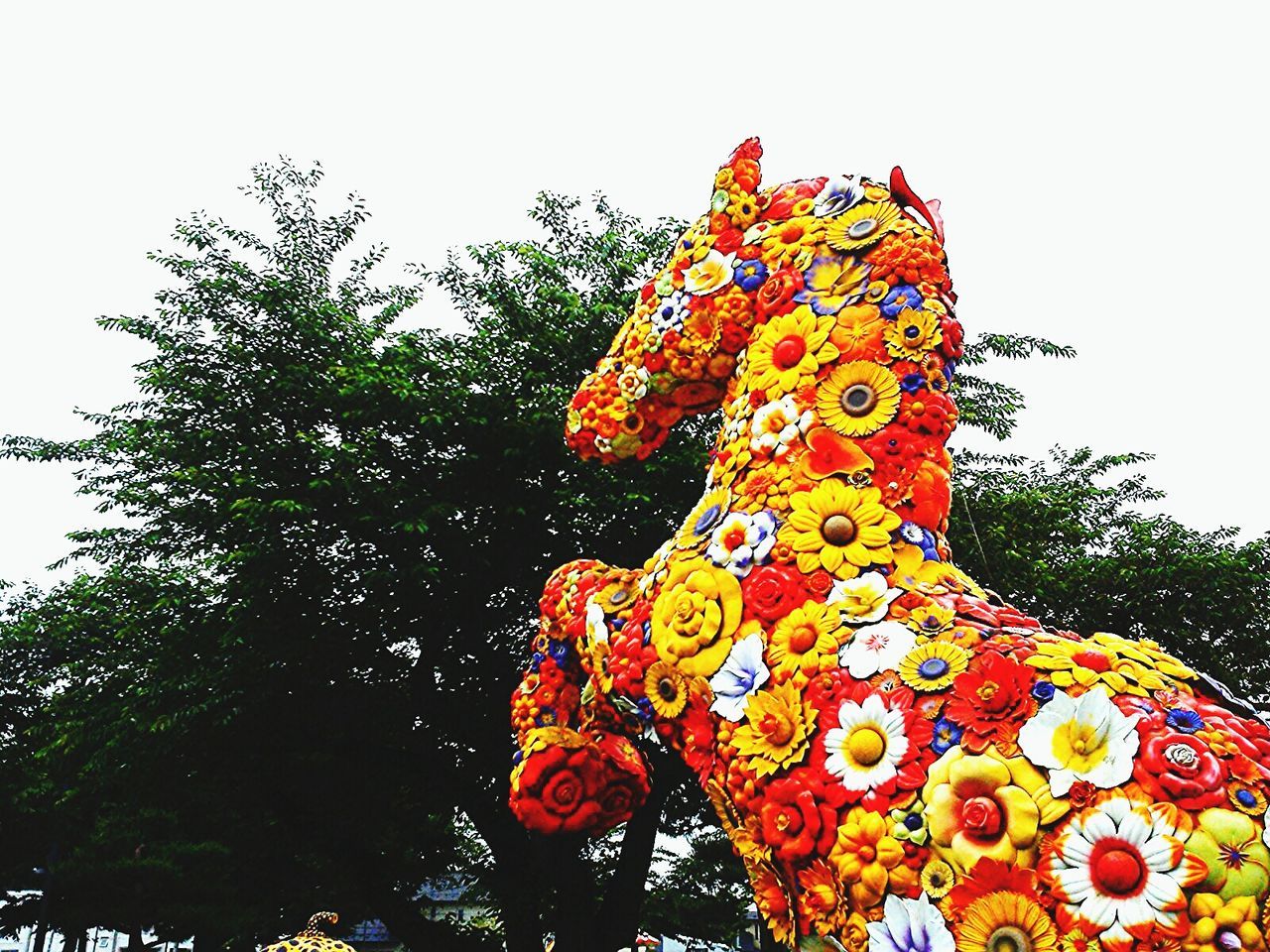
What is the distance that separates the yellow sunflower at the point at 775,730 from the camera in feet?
6.90

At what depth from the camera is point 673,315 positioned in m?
2.89

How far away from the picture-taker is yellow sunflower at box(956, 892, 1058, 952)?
5.72 feet

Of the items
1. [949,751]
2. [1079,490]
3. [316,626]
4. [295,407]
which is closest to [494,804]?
[316,626]

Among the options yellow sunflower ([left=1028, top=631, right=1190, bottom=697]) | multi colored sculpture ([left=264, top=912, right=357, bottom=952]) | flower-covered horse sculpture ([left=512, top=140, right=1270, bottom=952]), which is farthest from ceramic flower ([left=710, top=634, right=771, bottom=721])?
multi colored sculpture ([left=264, top=912, right=357, bottom=952])

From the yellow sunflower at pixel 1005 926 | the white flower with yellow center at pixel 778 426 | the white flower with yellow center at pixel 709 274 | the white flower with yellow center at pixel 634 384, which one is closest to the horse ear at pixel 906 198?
the white flower with yellow center at pixel 709 274

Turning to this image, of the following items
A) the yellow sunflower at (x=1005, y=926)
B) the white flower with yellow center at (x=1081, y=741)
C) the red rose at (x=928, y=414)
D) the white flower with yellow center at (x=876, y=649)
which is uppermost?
the red rose at (x=928, y=414)

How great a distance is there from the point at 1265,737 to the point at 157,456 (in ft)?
26.3

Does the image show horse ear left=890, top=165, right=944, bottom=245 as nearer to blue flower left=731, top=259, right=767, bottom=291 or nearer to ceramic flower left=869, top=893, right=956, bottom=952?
blue flower left=731, top=259, right=767, bottom=291

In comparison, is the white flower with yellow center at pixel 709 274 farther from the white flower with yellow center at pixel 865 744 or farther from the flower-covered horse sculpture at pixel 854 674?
the white flower with yellow center at pixel 865 744

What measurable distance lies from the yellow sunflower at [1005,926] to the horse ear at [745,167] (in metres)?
1.98

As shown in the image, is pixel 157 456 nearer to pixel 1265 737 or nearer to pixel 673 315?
pixel 673 315

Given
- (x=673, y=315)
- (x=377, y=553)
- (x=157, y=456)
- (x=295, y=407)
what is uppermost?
(x=295, y=407)

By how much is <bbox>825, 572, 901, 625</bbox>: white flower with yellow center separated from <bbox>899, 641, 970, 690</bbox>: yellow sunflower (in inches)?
5.6

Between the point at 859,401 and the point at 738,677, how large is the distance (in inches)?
29.3
